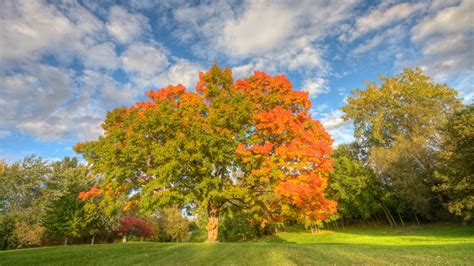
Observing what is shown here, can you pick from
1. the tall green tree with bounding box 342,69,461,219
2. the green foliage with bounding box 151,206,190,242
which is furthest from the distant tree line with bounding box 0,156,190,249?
the tall green tree with bounding box 342,69,461,219

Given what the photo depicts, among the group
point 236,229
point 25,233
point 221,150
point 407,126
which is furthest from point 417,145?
point 25,233

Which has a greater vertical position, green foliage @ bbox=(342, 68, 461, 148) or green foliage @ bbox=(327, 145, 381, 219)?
green foliage @ bbox=(342, 68, 461, 148)

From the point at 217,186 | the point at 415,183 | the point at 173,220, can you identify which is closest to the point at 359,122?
the point at 415,183

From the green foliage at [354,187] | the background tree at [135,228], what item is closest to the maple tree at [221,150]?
the green foliage at [354,187]

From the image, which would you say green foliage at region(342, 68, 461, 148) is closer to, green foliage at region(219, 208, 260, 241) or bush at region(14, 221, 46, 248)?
green foliage at region(219, 208, 260, 241)

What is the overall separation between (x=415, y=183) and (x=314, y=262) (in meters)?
30.6

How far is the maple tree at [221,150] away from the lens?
16.6 metres

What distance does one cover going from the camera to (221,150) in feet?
54.5

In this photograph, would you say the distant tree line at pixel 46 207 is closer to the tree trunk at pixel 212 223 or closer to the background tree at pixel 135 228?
the background tree at pixel 135 228

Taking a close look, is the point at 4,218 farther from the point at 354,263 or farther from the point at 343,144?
the point at 343,144

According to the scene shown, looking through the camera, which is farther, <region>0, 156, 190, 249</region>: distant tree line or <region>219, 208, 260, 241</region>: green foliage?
<region>219, 208, 260, 241</region>: green foliage

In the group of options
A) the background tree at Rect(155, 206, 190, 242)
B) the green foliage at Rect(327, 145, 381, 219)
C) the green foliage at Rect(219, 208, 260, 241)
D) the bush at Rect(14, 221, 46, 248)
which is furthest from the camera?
the background tree at Rect(155, 206, 190, 242)

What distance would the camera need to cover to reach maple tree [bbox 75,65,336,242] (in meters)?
16.6

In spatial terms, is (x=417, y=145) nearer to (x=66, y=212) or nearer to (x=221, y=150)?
(x=221, y=150)
